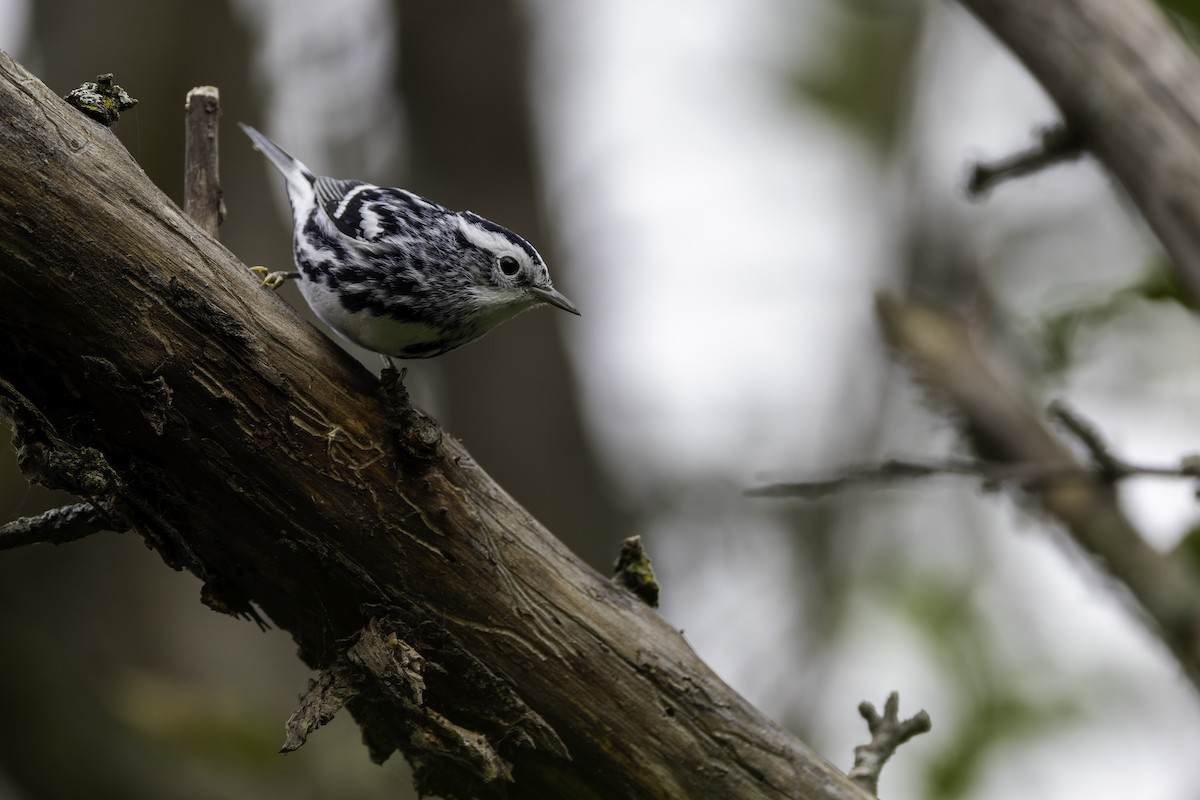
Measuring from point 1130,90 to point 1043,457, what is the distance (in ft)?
5.07

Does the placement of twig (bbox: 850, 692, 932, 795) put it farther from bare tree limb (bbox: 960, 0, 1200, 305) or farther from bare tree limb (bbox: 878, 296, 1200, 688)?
bare tree limb (bbox: 960, 0, 1200, 305)

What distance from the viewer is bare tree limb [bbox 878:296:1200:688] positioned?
11.9ft

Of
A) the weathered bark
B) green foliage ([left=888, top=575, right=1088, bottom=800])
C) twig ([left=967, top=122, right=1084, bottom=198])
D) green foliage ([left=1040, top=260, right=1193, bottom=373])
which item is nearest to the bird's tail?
the weathered bark

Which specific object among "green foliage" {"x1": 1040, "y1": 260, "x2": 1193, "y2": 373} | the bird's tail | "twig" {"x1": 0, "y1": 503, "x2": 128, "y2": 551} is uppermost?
"green foliage" {"x1": 1040, "y1": 260, "x2": 1193, "y2": 373}

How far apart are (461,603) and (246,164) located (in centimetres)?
566

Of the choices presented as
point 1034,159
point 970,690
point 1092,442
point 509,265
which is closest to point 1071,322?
point 970,690

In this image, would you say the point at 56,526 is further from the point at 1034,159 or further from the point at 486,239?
the point at 1034,159

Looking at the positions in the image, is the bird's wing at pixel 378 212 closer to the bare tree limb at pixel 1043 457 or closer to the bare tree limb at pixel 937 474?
the bare tree limb at pixel 937 474

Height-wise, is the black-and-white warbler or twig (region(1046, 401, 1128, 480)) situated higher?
twig (region(1046, 401, 1128, 480))

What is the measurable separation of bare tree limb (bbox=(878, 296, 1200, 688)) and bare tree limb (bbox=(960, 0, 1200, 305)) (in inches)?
29.5

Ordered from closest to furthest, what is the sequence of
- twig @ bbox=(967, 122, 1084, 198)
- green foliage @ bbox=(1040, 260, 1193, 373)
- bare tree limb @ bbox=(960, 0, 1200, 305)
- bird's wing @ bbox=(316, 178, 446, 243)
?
bird's wing @ bbox=(316, 178, 446, 243), bare tree limb @ bbox=(960, 0, 1200, 305), twig @ bbox=(967, 122, 1084, 198), green foliage @ bbox=(1040, 260, 1193, 373)

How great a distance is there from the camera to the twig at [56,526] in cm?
227

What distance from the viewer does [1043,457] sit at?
4305mm

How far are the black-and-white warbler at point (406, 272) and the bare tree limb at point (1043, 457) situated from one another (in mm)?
1646
